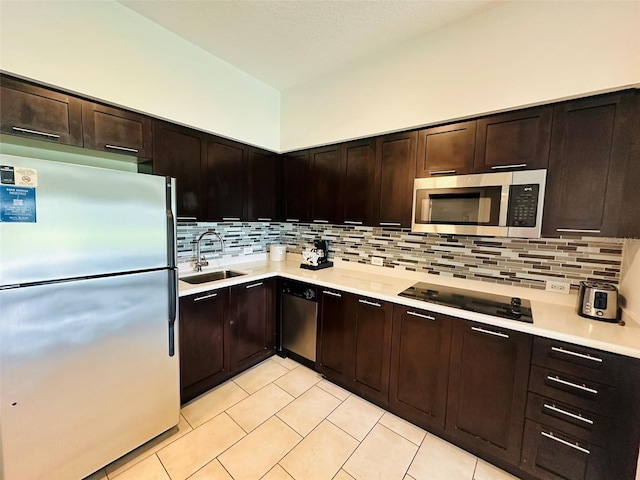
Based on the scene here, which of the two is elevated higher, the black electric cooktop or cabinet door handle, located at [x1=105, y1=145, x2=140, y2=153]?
cabinet door handle, located at [x1=105, y1=145, x2=140, y2=153]

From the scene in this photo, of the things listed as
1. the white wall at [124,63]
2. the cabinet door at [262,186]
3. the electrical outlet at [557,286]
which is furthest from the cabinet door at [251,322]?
the electrical outlet at [557,286]

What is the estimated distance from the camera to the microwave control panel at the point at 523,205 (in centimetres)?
165

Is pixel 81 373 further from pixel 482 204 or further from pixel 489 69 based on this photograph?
pixel 489 69

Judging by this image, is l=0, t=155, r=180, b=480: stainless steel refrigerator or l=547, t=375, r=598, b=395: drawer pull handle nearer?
l=0, t=155, r=180, b=480: stainless steel refrigerator

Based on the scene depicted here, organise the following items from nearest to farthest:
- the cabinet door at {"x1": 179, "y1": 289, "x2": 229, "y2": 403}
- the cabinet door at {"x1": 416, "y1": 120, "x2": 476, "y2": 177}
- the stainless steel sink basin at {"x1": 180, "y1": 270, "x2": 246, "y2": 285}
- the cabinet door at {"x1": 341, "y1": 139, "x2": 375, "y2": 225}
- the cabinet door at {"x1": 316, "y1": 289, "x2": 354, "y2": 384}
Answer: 1. the cabinet door at {"x1": 416, "y1": 120, "x2": 476, "y2": 177}
2. the cabinet door at {"x1": 179, "y1": 289, "x2": 229, "y2": 403}
3. the cabinet door at {"x1": 316, "y1": 289, "x2": 354, "y2": 384}
4. the cabinet door at {"x1": 341, "y1": 139, "x2": 375, "y2": 225}
5. the stainless steel sink basin at {"x1": 180, "y1": 270, "x2": 246, "y2": 285}

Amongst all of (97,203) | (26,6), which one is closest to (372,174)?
(97,203)

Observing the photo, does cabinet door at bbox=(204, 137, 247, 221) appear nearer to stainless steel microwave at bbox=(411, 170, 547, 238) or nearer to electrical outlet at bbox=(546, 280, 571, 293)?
stainless steel microwave at bbox=(411, 170, 547, 238)

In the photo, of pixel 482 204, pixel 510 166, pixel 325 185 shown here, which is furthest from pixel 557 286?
pixel 325 185

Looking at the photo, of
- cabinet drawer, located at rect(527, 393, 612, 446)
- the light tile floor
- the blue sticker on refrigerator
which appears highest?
the blue sticker on refrigerator

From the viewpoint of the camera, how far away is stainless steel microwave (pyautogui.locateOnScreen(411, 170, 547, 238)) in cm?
166

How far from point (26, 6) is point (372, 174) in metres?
2.40

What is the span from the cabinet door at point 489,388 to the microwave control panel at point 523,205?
2.30ft

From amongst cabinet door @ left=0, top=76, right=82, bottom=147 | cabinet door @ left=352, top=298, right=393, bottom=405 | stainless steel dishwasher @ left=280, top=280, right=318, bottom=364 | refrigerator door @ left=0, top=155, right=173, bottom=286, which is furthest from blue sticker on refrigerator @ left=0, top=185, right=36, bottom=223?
cabinet door @ left=352, top=298, right=393, bottom=405

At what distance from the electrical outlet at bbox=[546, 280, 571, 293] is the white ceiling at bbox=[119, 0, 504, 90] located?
1.93m
